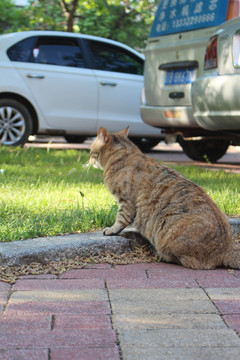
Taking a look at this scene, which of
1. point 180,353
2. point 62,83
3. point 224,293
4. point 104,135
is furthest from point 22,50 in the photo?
point 180,353

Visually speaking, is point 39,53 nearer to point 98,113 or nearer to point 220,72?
point 98,113

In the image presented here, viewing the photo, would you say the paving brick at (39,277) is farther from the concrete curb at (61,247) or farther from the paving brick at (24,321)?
the paving brick at (24,321)

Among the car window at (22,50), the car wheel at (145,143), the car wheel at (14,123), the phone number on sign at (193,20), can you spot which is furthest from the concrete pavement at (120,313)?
the car wheel at (145,143)

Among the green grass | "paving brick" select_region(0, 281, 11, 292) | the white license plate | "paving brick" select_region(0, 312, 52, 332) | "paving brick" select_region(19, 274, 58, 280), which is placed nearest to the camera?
"paving brick" select_region(0, 312, 52, 332)

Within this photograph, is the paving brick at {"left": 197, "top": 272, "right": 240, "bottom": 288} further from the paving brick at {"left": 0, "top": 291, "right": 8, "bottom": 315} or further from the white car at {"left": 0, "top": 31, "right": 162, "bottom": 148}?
the white car at {"left": 0, "top": 31, "right": 162, "bottom": 148}

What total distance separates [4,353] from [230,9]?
19.6 ft

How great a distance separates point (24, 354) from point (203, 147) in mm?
7100

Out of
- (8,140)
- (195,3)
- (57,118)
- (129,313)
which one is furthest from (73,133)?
(129,313)

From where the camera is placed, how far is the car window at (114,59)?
33.9 ft

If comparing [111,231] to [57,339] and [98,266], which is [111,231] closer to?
[98,266]

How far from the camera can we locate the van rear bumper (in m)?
7.79

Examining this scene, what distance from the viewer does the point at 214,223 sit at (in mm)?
3693

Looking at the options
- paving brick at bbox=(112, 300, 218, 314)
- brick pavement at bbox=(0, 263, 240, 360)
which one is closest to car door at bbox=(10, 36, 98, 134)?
brick pavement at bbox=(0, 263, 240, 360)

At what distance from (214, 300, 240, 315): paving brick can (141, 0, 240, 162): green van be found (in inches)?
181
